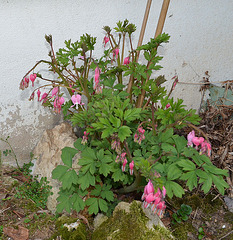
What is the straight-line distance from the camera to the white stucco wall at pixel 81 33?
2459mm

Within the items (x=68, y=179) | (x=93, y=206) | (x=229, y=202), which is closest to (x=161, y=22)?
(x=68, y=179)

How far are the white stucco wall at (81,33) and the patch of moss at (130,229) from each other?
137 cm

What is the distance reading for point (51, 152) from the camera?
2529 millimetres

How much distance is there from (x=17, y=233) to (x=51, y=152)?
29.7 inches

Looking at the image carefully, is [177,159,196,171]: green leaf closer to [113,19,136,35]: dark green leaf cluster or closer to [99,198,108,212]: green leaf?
[99,198,108,212]: green leaf

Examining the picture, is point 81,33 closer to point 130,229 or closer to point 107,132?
point 107,132

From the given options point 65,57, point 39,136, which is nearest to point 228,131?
point 65,57

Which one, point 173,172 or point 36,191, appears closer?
point 173,172

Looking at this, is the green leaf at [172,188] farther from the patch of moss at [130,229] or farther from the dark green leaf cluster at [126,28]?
the dark green leaf cluster at [126,28]

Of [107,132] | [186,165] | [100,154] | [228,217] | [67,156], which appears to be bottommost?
[228,217]

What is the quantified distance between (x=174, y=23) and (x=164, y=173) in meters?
1.86

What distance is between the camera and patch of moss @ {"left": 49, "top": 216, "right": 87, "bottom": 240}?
1.99 metres

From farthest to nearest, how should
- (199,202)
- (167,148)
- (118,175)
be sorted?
(199,202) → (118,175) → (167,148)

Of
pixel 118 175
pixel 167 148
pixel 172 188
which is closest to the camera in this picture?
pixel 172 188
